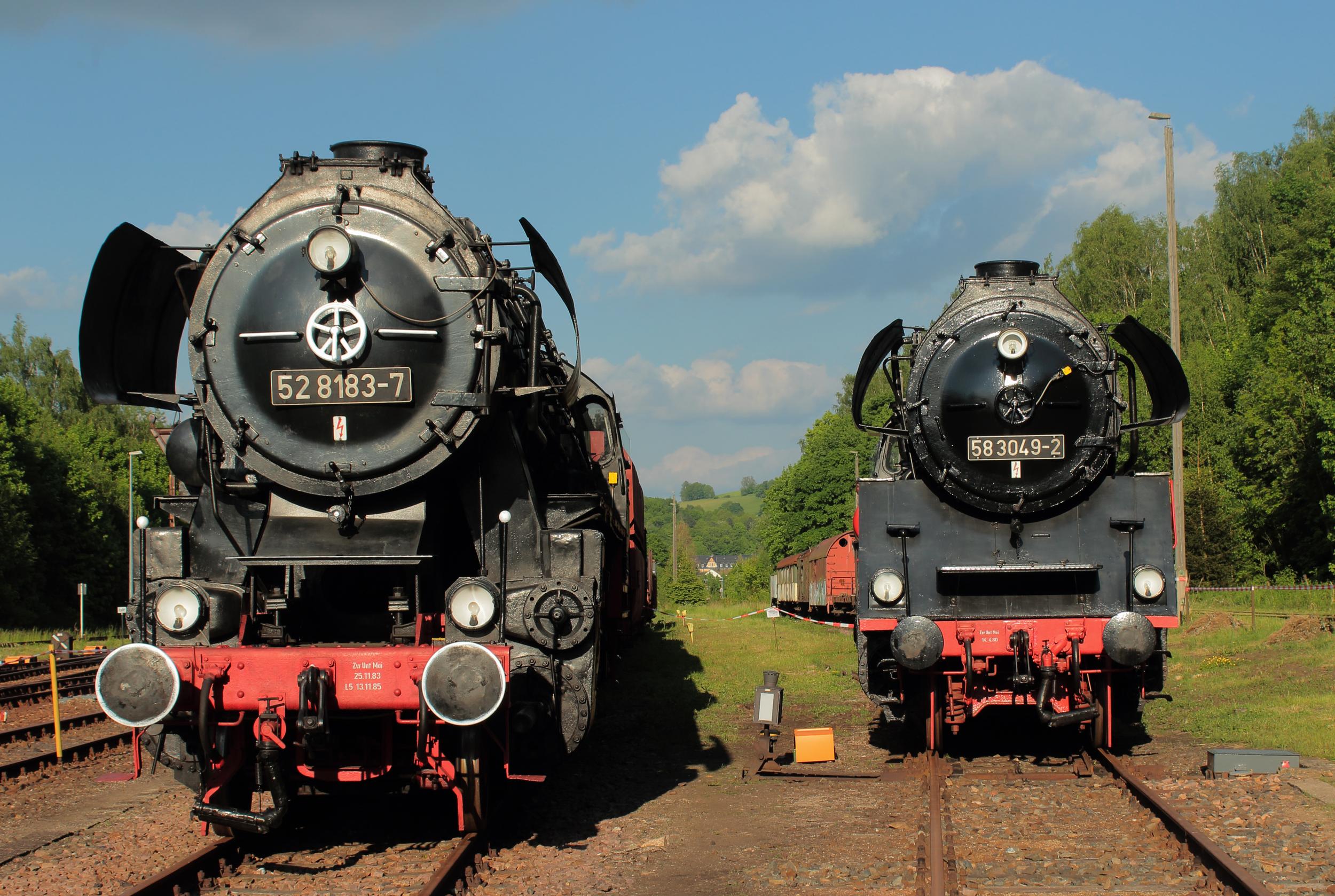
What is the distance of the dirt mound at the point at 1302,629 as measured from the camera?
15734 millimetres

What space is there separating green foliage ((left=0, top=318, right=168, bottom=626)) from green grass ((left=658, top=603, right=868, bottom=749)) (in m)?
21.7

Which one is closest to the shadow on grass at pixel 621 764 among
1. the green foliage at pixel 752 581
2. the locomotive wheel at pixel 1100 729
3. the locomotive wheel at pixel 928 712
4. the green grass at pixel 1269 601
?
the locomotive wheel at pixel 928 712

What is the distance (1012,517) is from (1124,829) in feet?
8.34

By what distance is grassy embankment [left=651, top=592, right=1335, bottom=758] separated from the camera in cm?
985

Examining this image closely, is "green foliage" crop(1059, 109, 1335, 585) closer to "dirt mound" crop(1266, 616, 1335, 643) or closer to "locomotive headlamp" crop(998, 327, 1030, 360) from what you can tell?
"dirt mound" crop(1266, 616, 1335, 643)

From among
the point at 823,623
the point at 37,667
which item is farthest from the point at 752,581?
the point at 37,667

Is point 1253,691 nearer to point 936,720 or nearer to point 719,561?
point 936,720

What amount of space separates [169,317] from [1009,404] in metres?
5.57

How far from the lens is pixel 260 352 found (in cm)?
610

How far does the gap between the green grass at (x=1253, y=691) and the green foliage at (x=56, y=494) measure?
3276cm

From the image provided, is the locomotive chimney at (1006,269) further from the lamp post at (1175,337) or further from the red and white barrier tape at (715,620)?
the red and white barrier tape at (715,620)

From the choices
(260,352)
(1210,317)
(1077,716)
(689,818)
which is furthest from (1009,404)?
(1210,317)

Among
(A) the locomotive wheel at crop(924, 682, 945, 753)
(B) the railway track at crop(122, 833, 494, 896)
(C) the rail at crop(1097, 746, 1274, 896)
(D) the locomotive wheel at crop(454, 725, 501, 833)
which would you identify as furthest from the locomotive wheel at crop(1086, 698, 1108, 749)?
(B) the railway track at crop(122, 833, 494, 896)

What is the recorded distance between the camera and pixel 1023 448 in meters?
8.30
